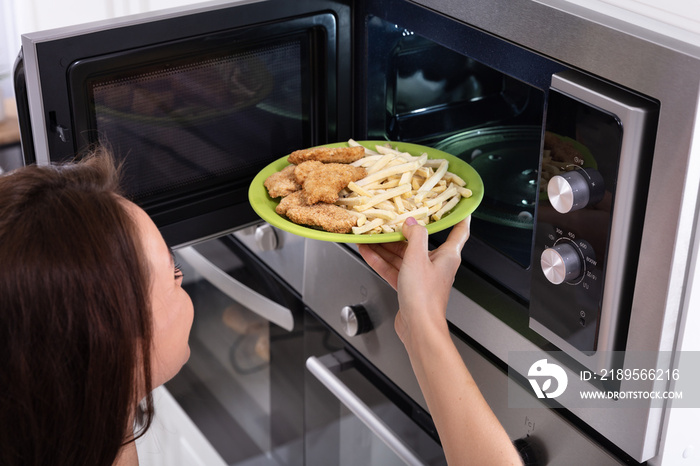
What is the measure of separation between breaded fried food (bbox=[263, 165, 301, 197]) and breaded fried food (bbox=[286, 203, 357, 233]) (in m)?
0.05

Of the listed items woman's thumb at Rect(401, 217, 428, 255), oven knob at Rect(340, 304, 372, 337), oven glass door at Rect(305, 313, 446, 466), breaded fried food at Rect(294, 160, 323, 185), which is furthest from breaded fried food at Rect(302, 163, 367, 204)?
oven glass door at Rect(305, 313, 446, 466)

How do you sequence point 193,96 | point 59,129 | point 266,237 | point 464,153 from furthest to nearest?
point 266,237 → point 464,153 → point 193,96 → point 59,129

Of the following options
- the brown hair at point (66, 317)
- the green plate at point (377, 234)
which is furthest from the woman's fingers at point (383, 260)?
the brown hair at point (66, 317)

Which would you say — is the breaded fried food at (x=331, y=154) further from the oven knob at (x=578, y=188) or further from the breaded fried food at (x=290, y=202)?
the oven knob at (x=578, y=188)

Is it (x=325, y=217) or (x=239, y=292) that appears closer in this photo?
(x=325, y=217)

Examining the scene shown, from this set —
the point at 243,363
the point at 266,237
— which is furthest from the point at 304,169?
the point at 243,363

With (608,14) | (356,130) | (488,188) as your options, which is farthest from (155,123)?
(608,14)

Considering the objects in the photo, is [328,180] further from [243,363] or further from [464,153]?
[243,363]

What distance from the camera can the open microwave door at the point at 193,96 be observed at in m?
0.81

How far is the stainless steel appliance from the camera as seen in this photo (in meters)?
0.65

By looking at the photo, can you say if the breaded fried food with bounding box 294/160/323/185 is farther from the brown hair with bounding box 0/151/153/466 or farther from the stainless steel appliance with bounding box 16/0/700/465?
the brown hair with bounding box 0/151/153/466

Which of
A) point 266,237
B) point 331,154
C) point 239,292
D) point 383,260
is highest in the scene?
point 331,154

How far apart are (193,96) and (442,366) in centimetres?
44

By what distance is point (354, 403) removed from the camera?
1053 mm
